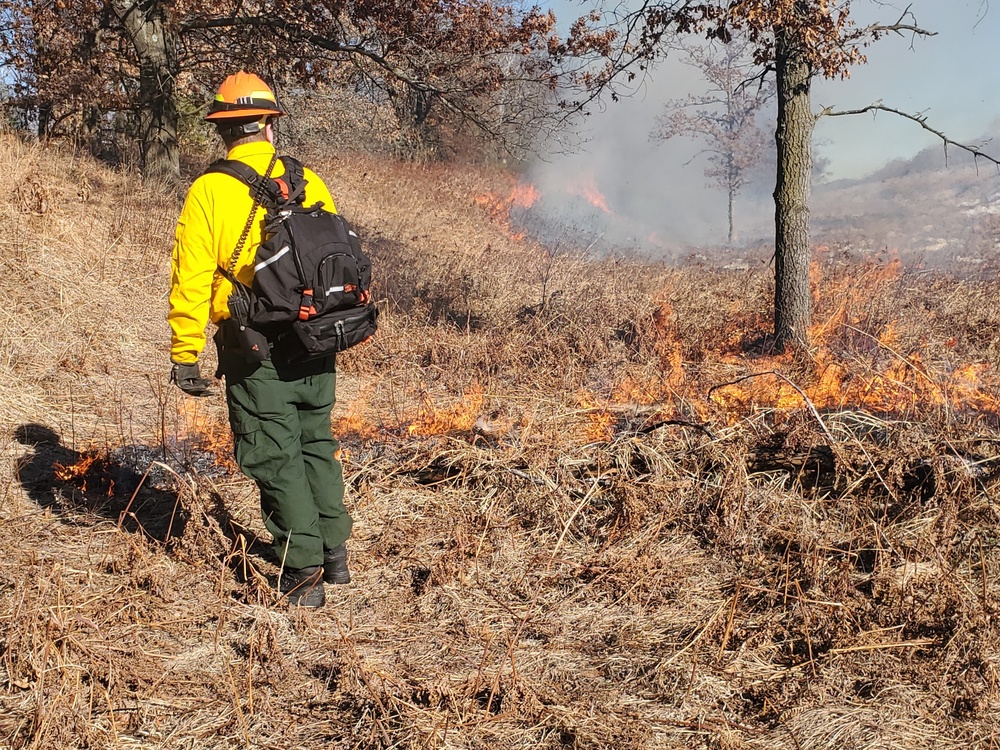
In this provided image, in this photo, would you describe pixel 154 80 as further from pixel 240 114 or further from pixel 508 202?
pixel 508 202

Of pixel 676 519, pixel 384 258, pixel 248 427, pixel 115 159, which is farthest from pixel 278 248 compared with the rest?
pixel 115 159

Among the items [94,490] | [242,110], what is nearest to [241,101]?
[242,110]

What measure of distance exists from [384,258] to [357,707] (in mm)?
10078

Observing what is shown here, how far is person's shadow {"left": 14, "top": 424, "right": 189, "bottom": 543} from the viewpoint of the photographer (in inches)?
176

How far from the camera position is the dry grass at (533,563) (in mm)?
2840

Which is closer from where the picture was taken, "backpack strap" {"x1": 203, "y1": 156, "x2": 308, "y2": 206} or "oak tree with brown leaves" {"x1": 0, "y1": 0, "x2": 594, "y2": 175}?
"backpack strap" {"x1": 203, "y1": 156, "x2": 308, "y2": 206}

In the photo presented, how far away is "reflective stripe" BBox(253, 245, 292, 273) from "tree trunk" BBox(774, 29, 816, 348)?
5.25m

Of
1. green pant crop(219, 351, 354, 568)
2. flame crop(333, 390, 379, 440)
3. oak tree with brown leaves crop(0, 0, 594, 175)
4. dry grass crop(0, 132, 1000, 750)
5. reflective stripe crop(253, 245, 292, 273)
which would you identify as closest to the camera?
dry grass crop(0, 132, 1000, 750)

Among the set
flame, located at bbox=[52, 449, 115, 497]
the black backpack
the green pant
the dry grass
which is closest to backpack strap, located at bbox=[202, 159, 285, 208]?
the black backpack

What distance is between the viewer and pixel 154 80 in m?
11.9

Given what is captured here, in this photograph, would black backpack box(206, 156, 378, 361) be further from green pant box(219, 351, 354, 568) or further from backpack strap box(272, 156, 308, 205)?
green pant box(219, 351, 354, 568)

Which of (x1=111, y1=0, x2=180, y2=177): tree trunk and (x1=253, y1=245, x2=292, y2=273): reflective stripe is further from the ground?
(x1=111, y1=0, x2=180, y2=177): tree trunk

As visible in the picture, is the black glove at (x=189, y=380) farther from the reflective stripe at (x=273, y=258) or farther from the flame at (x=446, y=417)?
the flame at (x=446, y=417)

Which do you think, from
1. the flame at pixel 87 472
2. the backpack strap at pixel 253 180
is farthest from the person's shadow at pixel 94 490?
the backpack strap at pixel 253 180
